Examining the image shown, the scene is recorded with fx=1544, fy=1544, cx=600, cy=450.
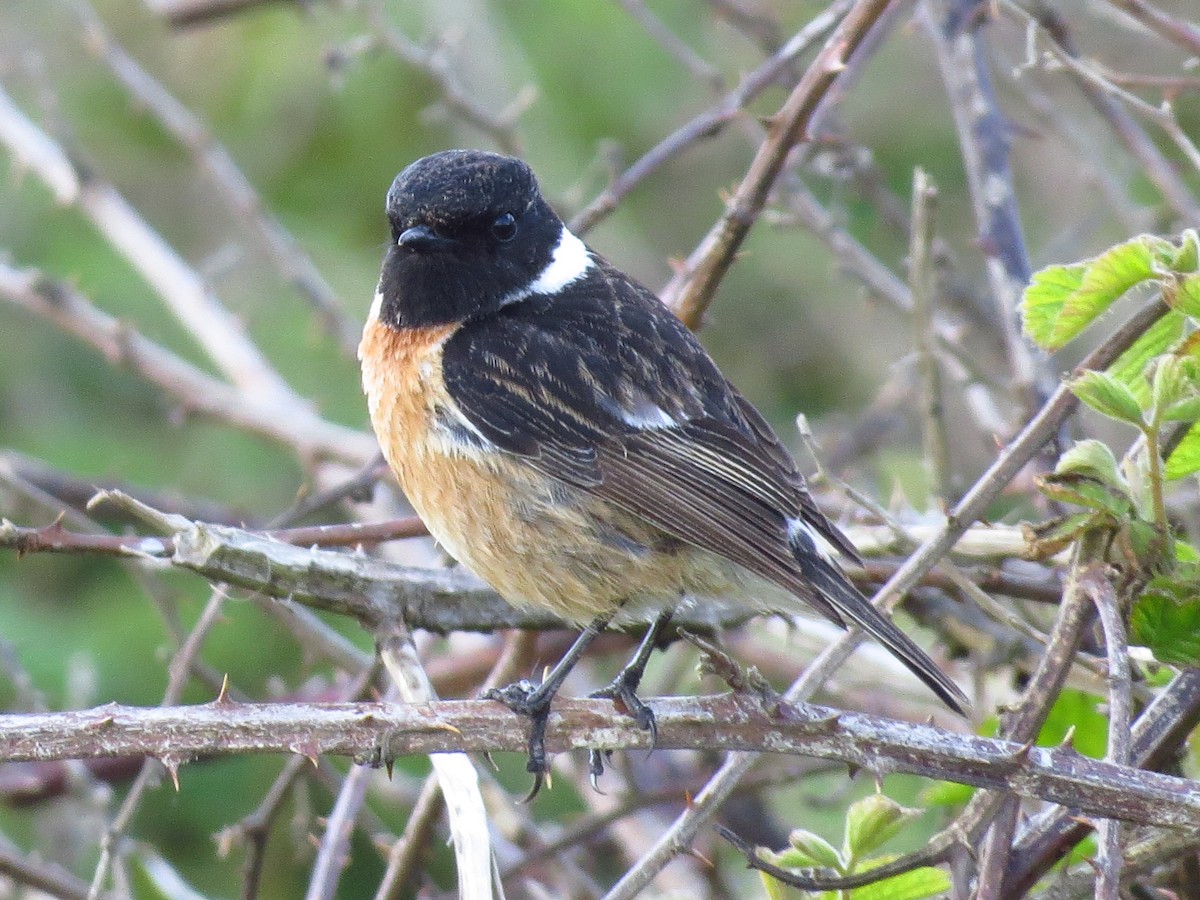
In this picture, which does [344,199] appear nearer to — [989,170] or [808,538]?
[989,170]

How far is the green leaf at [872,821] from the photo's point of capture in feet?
8.87

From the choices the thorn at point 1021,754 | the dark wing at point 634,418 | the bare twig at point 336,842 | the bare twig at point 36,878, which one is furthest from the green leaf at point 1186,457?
the bare twig at point 36,878

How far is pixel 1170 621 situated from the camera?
2.71 m

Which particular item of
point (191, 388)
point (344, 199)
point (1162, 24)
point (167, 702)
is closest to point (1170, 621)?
point (1162, 24)

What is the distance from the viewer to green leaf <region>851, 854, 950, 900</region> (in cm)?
277

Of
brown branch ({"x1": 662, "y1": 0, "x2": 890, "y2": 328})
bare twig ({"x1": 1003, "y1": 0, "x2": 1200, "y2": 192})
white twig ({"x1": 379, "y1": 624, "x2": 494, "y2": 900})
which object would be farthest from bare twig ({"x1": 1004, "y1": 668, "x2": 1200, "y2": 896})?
brown branch ({"x1": 662, "y1": 0, "x2": 890, "y2": 328})

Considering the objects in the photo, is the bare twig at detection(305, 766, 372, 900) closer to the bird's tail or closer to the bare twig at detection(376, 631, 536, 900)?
the bare twig at detection(376, 631, 536, 900)

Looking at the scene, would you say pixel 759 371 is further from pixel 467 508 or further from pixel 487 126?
pixel 467 508

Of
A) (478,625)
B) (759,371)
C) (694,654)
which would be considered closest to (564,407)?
(478,625)

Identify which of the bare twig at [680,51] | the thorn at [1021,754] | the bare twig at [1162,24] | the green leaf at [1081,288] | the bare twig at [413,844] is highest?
the bare twig at [1162,24]

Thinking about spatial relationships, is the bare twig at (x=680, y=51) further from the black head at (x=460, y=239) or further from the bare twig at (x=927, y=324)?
the bare twig at (x=927, y=324)

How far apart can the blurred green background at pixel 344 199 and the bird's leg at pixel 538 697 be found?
83.3 inches

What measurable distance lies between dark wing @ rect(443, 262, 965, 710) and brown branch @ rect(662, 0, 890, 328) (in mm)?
188

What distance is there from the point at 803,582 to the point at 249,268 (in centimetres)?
485
